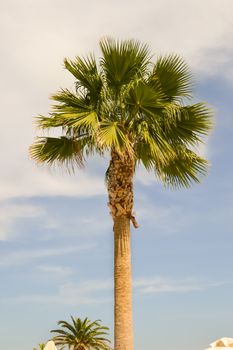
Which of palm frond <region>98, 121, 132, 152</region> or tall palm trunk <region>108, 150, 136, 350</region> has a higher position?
palm frond <region>98, 121, 132, 152</region>

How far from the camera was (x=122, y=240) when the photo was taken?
18.0 metres

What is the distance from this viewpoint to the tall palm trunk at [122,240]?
1720 cm

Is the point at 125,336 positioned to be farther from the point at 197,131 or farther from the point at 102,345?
the point at 102,345

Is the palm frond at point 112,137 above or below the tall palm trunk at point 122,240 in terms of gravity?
above

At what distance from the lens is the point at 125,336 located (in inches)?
674

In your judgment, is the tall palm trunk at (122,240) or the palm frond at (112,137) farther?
the palm frond at (112,137)

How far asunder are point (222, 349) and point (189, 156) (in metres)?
7.12

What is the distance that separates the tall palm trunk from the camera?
17.2 m

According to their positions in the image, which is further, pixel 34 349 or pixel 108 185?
pixel 34 349

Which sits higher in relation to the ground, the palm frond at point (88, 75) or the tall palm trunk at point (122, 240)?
the palm frond at point (88, 75)

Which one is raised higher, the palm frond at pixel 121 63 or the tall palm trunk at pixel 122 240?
the palm frond at pixel 121 63

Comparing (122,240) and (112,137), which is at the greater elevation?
(112,137)

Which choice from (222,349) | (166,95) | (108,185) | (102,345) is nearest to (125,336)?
(222,349)

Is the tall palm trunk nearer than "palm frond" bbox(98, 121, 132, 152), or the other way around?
the tall palm trunk
